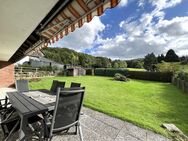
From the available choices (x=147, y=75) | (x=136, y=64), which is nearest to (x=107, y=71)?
(x=147, y=75)

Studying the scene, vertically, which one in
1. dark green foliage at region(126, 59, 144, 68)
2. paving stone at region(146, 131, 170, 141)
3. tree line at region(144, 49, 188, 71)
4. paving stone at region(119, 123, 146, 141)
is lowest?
paving stone at region(146, 131, 170, 141)

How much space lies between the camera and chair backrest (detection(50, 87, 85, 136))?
2672 millimetres

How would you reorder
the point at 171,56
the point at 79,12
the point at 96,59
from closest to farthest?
the point at 79,12
the point at 171,56
the point at 96,59

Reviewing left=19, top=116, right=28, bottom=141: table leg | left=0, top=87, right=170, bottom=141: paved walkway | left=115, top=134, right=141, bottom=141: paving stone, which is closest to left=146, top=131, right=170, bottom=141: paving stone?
left=0, top=87, right=170, bottom=141: paved walkway

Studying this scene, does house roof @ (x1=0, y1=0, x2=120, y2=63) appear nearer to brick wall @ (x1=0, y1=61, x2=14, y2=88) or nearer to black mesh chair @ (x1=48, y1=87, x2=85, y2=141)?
black mesh chair @ (x1=48, y1=87, x2=85, y2=141)

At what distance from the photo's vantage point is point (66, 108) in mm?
2854

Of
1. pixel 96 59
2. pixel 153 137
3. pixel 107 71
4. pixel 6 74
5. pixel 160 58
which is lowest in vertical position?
pixel 153 137

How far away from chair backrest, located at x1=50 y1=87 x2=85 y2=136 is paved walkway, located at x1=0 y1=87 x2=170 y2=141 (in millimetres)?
1083

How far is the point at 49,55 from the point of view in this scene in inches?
2197

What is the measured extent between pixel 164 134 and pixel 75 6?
13.2 feet

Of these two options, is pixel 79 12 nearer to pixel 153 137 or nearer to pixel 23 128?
pixel 23 128

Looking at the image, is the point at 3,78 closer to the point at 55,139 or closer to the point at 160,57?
the point at 55,139

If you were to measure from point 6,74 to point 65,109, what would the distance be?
13.9 metres

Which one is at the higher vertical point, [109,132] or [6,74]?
[6,74]
